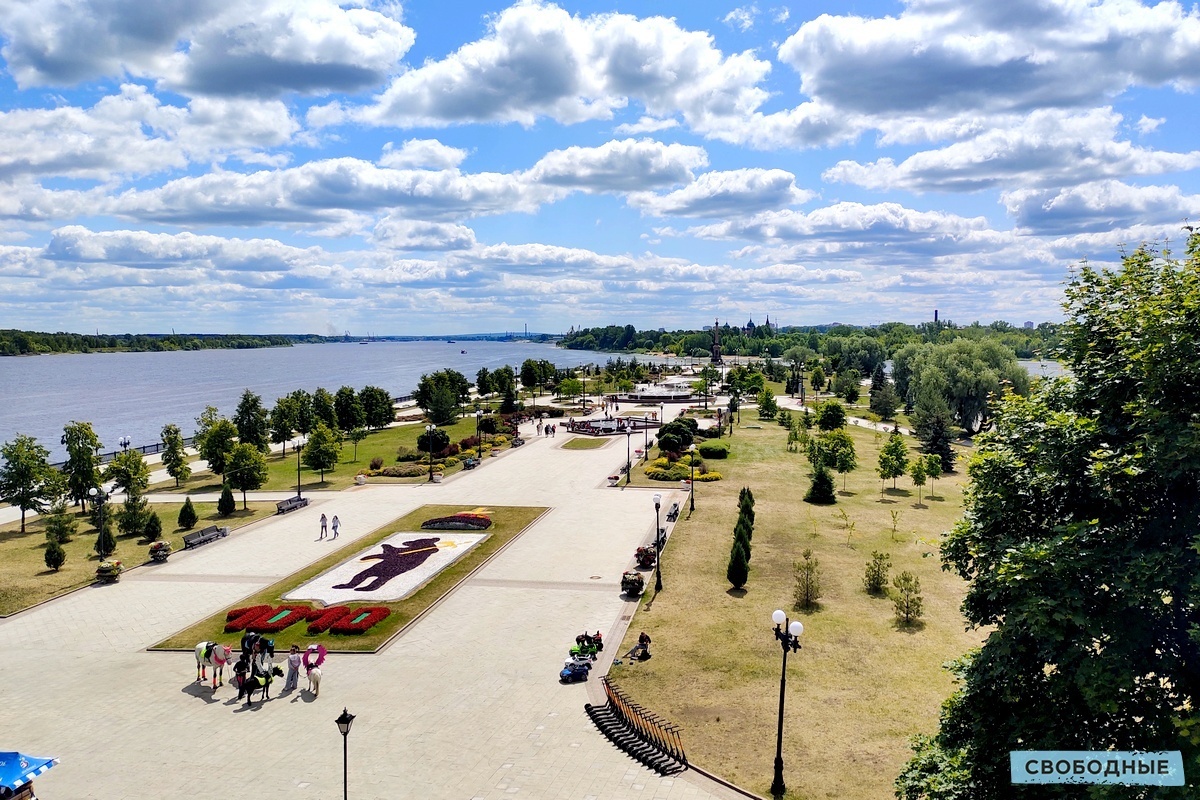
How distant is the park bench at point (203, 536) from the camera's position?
107 feet

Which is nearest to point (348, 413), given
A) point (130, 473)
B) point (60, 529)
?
point (130, 473)

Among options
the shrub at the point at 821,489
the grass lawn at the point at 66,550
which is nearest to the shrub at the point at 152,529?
the grass lawn at the point at 66,550

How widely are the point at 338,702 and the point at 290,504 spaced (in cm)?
2470

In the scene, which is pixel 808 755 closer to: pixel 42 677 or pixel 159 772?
pixel 159 772

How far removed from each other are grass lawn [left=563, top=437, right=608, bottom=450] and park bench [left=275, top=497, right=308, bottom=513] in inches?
964

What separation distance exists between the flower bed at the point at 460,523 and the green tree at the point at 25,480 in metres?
19.5

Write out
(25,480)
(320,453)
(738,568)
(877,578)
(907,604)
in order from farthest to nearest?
Result: (320,453)
(25,480)
(738,568)
(877,578)
(907,604)

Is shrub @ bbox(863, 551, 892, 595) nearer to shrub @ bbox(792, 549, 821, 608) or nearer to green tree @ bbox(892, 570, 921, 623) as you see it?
green tree @ bbox(892, 570, 921, 623)

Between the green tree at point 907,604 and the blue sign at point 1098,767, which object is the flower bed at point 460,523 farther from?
the blue sign at point 1098,767

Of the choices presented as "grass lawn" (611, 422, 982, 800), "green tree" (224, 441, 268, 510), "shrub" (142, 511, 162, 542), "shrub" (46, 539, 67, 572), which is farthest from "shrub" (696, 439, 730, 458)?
"shrub" (46, 539, 67, 572)

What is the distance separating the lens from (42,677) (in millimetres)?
19906

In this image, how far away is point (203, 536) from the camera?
110 feet

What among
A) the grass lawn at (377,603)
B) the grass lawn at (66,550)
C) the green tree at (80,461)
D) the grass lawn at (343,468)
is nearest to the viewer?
the grass lawn at (377,603)

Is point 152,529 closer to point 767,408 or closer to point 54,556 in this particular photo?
point 54,556
